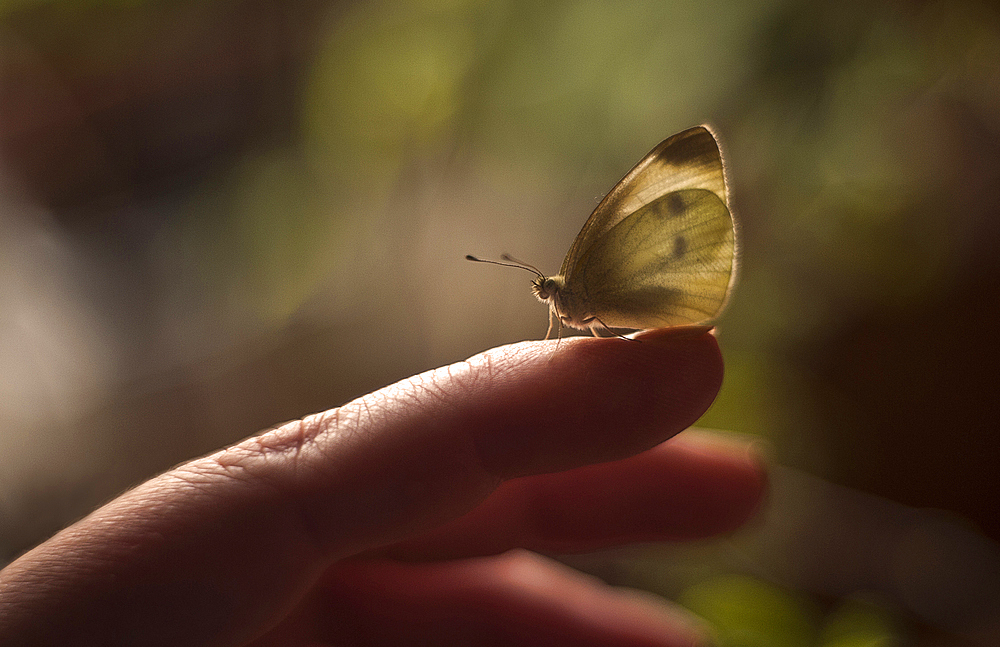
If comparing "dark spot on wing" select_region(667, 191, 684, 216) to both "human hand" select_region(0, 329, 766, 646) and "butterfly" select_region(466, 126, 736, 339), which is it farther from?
"human hand" select_region(0, 329, 766, 646)

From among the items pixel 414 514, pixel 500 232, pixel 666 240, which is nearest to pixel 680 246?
pixel 666 240

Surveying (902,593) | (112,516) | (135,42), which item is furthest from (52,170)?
(902,593)

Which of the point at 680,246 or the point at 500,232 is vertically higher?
the point at 500,232

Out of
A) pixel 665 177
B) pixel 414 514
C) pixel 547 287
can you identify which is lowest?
pixel 414 514

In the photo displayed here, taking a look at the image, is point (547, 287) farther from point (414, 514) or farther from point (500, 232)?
point (500, 232)

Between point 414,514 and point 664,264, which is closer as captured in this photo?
point 414,514

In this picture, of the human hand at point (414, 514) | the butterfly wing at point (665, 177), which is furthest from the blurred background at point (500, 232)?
the butterfly wing at point (665, 177)
